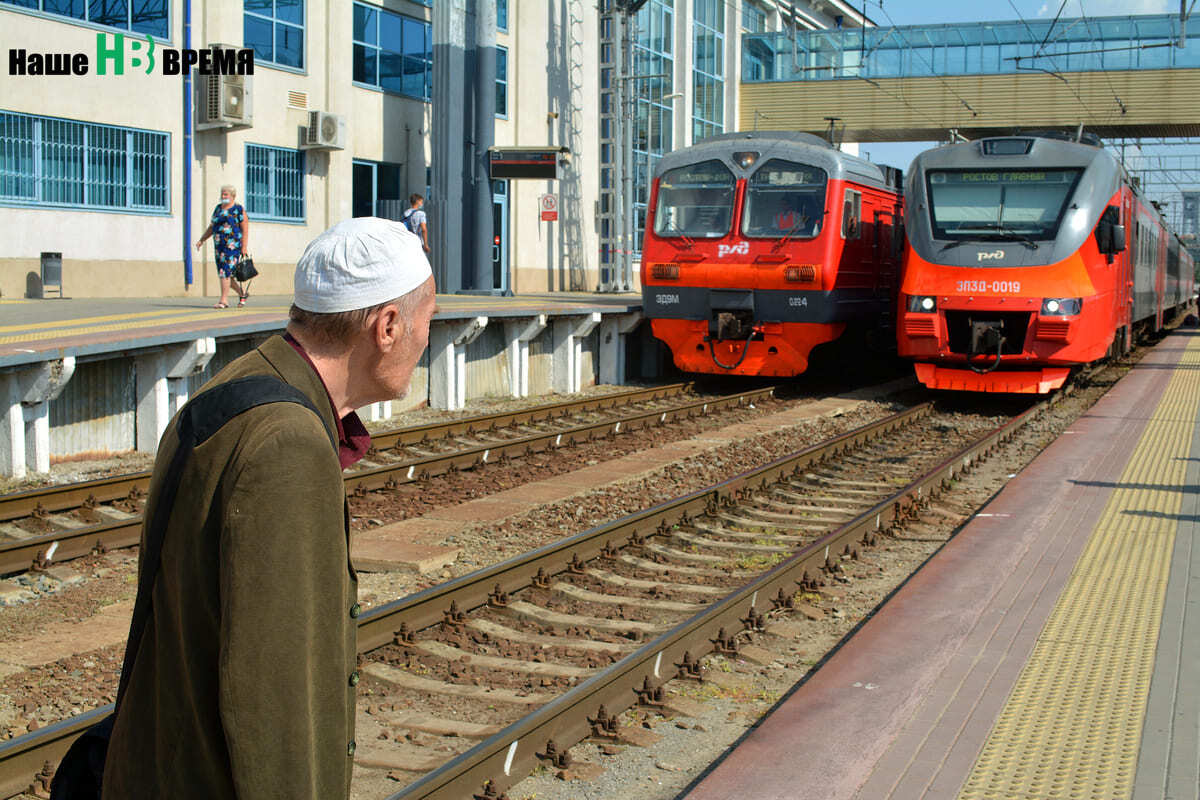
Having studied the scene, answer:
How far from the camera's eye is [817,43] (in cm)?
4012

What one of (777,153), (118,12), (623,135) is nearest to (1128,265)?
(777,153)

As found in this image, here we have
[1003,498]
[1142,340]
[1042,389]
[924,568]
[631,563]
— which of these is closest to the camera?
[924,568]

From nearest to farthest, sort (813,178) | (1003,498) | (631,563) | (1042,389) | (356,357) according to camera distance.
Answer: (356,357)
(631,563)
(1003,498)
(1042,389)
(813,178)

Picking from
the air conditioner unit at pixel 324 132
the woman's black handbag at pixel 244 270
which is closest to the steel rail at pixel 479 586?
the woman's black handbag at pixel 244 270

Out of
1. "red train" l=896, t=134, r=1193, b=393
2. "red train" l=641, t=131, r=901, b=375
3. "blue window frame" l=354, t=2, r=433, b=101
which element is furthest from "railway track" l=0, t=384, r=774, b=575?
"blue window frame" l=354, t=2, r=433, b=101

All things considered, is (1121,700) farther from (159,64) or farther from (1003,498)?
(159,64)

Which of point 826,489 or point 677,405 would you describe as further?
point 677,405

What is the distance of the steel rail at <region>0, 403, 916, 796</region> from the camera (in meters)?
4.11

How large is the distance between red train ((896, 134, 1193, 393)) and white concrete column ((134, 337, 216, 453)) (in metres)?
8.39

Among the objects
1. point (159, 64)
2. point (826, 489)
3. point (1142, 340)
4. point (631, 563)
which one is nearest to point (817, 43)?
point (1142, 340)

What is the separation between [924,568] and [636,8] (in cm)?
2522

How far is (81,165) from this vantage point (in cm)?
2017

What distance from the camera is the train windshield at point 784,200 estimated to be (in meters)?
16.7

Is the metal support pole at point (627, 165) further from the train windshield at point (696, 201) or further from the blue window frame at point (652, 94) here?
the train windshield at point (696, 201)
